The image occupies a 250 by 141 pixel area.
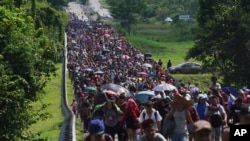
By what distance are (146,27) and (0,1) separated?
95006 millimetres

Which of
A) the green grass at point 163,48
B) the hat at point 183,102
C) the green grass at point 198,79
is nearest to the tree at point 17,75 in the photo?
the hat at point 183,102

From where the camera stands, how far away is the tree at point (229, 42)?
39.4 m

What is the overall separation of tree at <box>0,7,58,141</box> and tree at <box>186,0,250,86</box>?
1744 centimetres

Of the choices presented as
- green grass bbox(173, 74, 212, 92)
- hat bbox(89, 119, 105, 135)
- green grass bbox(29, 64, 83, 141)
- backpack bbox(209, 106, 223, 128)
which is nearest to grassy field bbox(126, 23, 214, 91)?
green grass bbox(173, 74, 212, 92)

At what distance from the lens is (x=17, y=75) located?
21500 millimetres

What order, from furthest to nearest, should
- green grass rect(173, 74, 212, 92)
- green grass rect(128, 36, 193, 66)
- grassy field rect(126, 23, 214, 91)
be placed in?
grassy field rect(126, 23, 214, 91), green grass rect(128, 36, 193, 66), green grass rect(173, 74, 212, 92)

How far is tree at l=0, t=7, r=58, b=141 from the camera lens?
797 inches

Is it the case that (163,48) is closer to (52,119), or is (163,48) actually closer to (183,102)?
(52,119)

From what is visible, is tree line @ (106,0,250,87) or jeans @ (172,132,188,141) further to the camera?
tree line @ (106,0,250,87)

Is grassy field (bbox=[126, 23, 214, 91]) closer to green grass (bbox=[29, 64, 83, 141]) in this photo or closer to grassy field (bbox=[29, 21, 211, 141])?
grassy field (bbox=[29, 21, 211, 141])

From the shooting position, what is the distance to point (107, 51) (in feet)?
216

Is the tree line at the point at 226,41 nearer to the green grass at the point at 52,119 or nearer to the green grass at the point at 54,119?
the green grass at the point at 54,119

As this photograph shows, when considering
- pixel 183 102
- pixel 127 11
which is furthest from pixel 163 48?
pixel 183 102

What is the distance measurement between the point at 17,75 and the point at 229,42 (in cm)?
1977
